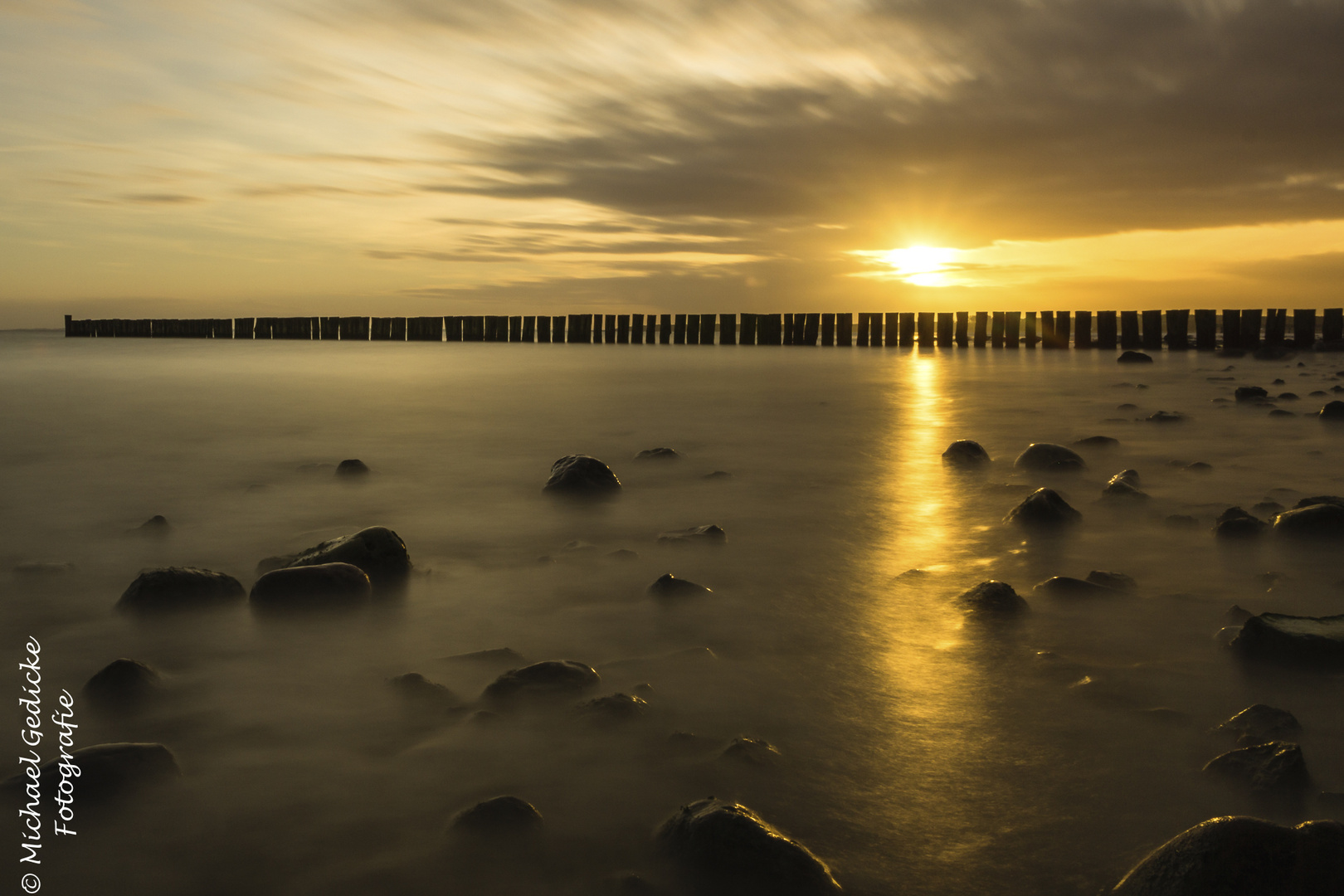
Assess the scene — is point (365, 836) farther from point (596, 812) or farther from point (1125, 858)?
point (1125, 858)

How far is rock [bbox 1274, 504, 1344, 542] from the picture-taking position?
3258mm

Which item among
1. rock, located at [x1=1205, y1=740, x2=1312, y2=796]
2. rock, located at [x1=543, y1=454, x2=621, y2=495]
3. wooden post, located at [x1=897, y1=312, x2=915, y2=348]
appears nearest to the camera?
rock, located at [x1=1205, y1=740, x2=1312, y2=796]

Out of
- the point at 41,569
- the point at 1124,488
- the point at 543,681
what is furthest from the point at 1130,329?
the point at 41,569

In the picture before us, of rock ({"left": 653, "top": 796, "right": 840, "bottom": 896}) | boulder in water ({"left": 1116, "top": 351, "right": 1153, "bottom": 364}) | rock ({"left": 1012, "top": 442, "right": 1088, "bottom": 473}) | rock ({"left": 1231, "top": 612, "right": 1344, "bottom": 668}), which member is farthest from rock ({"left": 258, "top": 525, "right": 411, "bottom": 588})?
boulder in water ({"left": 1116, "top": 351, "right": 1153, "bottom": 364})

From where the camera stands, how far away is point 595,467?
4.63 metres

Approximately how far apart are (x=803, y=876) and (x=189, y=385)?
13.3 meters

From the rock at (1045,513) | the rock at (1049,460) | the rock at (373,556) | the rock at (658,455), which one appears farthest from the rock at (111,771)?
the rock at (1049,460)

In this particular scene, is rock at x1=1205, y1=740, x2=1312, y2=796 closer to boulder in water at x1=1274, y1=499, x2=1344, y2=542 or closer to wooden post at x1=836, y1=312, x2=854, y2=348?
boulder in water at x1=1274, y1=499, x2=1344, y2=542

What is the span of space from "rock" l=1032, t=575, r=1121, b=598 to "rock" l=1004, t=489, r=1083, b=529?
847 millimetres

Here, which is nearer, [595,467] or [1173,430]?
[595,467]

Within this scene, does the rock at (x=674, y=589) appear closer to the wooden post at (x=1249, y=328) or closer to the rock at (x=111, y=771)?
the rock at (x=111, y=771)

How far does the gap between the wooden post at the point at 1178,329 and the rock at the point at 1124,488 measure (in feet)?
62.3

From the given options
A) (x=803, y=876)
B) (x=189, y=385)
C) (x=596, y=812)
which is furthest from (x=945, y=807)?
(x=189, y=385)

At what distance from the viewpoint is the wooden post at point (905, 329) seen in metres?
25.1
